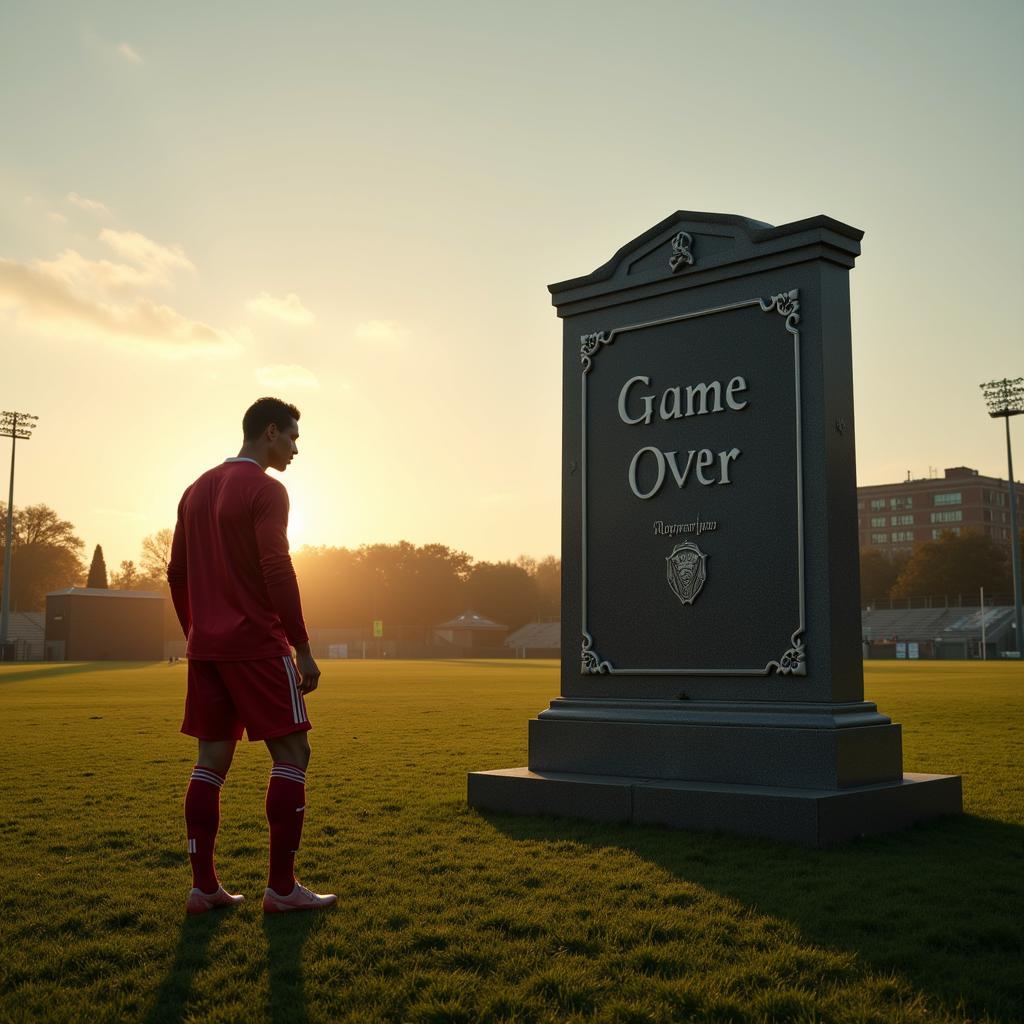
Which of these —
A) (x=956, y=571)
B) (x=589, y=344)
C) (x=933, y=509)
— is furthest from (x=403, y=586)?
(x=589, y=344)

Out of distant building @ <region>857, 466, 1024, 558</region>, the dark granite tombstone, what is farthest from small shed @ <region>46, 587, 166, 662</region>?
distant building @ <region>857, 466, 1024, 558</region>

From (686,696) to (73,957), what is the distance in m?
4.14

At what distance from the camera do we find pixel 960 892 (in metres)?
4.66

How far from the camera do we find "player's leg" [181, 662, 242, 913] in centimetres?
451

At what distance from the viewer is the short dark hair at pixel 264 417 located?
4930 millimetres

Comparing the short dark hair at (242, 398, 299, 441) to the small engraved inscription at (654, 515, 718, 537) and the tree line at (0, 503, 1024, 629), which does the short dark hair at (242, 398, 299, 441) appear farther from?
the tree line at (0, 503, 1024, 629)

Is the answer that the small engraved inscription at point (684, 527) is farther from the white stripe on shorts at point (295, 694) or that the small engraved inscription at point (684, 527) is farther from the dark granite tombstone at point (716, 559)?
the white stripe on shorts at point (295, 694)

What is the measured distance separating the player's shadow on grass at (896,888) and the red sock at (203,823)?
206cm

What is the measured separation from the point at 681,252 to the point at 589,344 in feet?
3.15

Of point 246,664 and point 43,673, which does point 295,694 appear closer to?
point 246,664

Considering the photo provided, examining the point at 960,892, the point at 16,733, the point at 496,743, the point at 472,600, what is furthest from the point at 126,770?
the point at 472,600

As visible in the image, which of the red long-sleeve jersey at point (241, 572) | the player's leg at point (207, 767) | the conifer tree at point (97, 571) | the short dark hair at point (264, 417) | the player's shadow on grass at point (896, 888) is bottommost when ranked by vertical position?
the player's shadow on grass at point (896, 888)

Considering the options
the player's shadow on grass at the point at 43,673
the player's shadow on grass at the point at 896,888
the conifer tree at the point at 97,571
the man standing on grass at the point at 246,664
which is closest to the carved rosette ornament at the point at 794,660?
the player's shadow on grass at the point at 896,888

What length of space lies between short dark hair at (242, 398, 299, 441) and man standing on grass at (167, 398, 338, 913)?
15cm
